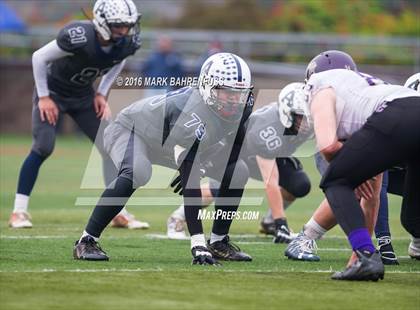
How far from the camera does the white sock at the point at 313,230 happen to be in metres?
6.93

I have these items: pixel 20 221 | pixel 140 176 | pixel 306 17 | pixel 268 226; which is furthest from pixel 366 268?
pixel 306 17

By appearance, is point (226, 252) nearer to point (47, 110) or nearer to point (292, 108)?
point (292, 108)

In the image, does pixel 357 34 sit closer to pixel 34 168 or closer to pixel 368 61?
pixel 368 61

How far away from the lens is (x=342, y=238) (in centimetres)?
895

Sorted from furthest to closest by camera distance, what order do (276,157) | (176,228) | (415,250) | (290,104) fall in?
(276,157) → (176,228) → (290,104) → (415,250)

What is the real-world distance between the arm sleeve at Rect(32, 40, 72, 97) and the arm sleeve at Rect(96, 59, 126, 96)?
553mm

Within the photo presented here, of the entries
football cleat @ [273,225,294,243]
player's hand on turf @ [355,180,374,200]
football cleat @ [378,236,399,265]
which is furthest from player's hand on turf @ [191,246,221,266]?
football cleat @ [273,225,294,243]

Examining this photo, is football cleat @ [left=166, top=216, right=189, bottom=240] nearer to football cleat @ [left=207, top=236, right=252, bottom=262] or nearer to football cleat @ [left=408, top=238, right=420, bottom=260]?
football cleat @ [left=207, top=236, right=252, bottom=262]

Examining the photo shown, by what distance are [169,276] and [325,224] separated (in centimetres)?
140

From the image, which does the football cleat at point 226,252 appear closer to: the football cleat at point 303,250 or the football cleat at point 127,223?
the football cleat at point 303,250

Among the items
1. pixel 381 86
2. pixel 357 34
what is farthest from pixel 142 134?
pixel 357 34

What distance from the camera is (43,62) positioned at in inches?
356

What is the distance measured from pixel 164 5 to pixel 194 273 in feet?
69.9

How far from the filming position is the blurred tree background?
80.9 ft
